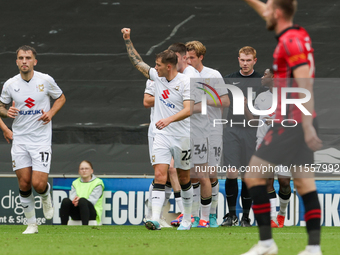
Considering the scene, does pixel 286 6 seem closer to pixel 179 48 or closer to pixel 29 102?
pixel 179 48

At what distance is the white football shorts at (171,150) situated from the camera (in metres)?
6.59

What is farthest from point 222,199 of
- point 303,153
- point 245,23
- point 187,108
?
point 303,153

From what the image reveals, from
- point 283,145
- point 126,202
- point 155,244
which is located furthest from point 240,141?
point 283,145

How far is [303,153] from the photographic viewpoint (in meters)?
3.91

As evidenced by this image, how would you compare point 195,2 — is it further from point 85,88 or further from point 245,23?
point 85,88

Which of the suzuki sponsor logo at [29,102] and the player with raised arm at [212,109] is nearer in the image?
the suzuki sponsor logo at [29,102]

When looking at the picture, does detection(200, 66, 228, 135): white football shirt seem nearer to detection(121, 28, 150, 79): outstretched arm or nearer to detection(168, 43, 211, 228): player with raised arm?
detection(168, 43, 211, 228): player with raised arm

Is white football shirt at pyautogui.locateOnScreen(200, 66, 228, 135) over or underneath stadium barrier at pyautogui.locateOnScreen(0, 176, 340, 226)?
over

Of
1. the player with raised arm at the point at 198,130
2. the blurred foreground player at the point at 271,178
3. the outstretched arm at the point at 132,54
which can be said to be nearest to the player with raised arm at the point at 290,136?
the outstretched arm at the point at 132,54

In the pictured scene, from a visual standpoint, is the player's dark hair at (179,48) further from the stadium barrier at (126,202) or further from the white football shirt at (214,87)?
the stadium barrier at (126,202)

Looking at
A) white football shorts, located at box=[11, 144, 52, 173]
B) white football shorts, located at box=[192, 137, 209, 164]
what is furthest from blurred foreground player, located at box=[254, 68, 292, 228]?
white football shorts, located at box=[11, 144, 52, 173]

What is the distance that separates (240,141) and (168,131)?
4.59 feet

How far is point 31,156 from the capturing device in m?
6.93

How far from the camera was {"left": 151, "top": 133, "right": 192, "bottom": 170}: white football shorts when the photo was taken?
6590mm
